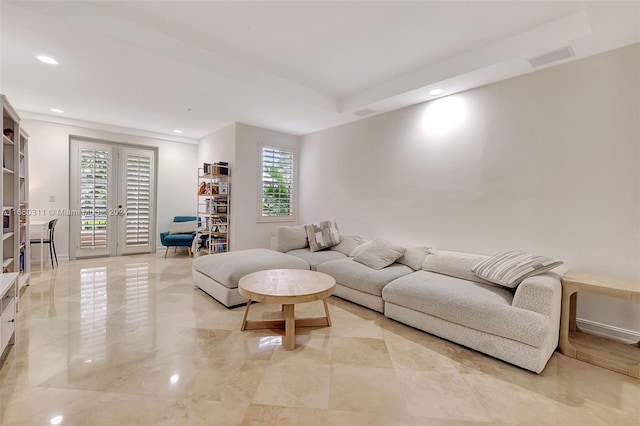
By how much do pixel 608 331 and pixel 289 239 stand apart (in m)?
3.61

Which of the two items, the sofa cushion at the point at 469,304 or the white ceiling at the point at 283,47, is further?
the white ceiling at the point at 283,47

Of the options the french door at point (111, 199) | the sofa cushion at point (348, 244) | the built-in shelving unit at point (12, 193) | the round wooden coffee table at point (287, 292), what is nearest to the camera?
the round wooden coffee table at point (287, 292)

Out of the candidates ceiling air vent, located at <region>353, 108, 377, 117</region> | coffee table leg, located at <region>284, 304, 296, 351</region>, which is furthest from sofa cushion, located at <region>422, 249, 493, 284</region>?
ceiling air vent, located at <region>353, 108, 377, 117</region>

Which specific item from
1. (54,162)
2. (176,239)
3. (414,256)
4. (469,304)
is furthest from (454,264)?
(54,162)

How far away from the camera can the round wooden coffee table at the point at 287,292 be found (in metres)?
2.24

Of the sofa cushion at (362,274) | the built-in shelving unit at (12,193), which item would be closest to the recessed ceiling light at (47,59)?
the built-in shelving unit at (12,193)

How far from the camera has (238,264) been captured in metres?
3.16

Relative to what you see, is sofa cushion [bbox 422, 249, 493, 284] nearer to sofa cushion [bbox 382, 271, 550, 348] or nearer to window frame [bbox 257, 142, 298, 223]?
sofa cushion [bbox 382, 271, 550, 348]

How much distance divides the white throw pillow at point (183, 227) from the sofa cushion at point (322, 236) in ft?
9.85

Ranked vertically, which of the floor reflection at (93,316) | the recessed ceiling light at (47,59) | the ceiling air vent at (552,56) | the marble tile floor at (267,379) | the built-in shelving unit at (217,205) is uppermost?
the recessed ceiling light at (47,59)

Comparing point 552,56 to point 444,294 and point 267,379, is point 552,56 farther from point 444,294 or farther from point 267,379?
point 267,379

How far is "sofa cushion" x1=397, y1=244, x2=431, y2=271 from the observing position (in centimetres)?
333

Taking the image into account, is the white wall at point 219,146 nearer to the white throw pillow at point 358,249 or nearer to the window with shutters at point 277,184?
the window with shutters at point 277,184

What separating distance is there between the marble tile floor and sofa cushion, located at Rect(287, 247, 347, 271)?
3.41 ft
